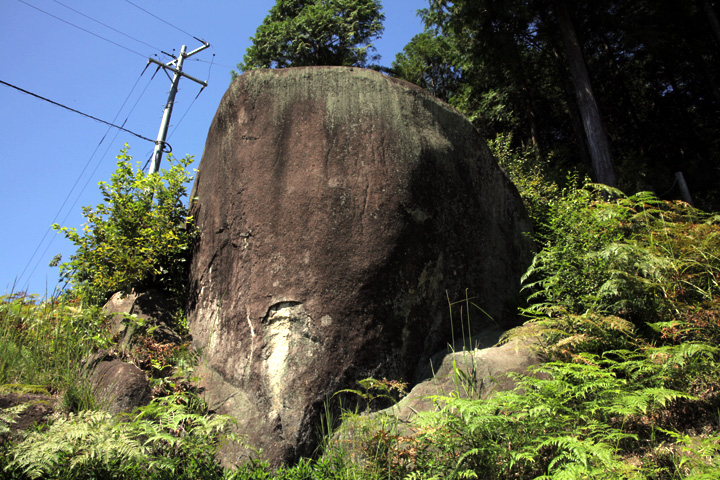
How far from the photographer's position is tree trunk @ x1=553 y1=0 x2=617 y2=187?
9062mm

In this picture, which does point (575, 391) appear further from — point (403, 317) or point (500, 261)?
point (500, 261)

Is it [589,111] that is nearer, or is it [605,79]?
[589,111]

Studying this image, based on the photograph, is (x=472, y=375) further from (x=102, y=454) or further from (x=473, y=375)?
(x=102, y=454)

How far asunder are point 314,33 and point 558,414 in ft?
58.3

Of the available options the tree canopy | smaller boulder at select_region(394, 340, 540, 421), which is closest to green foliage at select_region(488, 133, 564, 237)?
the tree canopy

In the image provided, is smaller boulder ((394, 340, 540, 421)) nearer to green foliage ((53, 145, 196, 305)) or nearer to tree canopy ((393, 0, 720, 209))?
green foliage ((53, 145, 196, 305))

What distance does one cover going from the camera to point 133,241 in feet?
17.5

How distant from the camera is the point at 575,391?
3.07 m

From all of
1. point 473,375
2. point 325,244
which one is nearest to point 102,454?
point 325,244

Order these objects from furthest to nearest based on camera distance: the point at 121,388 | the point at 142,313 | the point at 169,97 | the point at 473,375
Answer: the point at 169,97, the point at 142,313, the point at 121,388, the point at 473,375

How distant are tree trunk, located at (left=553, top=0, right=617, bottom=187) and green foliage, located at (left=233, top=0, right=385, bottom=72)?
33.1 ft

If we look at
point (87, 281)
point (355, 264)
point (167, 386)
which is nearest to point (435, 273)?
point (355, 264)

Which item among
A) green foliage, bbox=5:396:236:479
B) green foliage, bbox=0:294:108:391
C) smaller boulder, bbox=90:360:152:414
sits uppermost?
green foliage, bbox=0:294:108:391

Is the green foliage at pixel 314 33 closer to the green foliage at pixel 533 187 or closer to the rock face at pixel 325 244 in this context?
the green foliage at pixel 533 187
